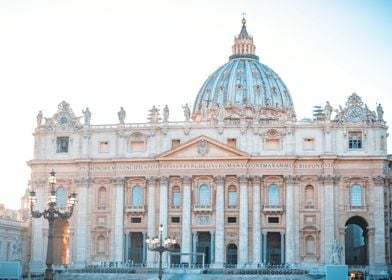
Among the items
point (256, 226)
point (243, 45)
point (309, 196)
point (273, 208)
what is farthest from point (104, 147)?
point (243, 45)

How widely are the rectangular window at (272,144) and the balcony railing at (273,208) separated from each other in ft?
18.3

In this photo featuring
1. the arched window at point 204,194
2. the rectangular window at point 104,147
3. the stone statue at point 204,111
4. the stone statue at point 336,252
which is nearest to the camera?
the stone statue at point 336,252

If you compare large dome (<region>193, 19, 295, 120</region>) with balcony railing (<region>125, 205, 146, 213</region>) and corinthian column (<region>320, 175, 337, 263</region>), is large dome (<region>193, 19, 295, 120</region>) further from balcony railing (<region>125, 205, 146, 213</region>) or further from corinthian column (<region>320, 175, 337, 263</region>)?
corinthian column (<region>320, 175, 337, 263</region>)

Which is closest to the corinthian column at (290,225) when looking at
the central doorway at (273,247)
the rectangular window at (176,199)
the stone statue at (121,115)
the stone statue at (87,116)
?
the central doorway at (273,247)

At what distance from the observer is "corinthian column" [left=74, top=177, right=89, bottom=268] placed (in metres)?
81.8

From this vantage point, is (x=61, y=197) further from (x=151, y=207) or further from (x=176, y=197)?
(x=176, y=197)

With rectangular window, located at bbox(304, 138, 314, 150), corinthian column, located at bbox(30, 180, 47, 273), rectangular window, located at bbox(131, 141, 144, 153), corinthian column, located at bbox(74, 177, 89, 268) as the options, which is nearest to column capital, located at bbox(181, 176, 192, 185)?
rectangular window, located at bbox(131, 141, 144, 153)

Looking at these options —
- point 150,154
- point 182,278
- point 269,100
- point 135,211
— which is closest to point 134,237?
point 135,211

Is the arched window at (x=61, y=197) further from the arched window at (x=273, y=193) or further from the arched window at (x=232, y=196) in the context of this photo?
the arched window at (x=273, y=193)

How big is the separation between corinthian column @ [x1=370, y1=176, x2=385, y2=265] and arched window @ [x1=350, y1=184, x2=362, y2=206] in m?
1.59

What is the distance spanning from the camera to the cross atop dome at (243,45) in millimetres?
118800

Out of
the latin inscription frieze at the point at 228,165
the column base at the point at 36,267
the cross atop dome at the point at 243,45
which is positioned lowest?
the column base at the point at 36,267

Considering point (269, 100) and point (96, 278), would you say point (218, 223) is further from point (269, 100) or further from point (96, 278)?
point (269, 100)

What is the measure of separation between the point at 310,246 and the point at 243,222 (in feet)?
22.5
